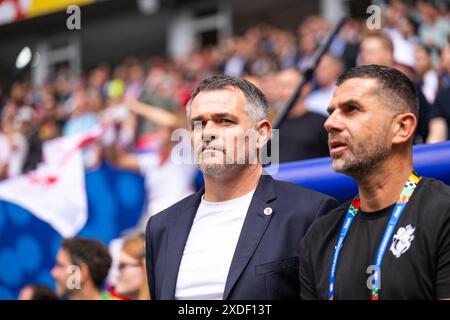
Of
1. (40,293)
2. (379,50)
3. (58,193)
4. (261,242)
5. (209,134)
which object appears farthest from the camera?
(58,193)

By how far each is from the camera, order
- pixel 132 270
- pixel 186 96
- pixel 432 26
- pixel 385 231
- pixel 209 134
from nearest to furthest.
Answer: pixel 385 231, pixel 209 134, pixel 132 270, pixel 186 96, pixel 432 26

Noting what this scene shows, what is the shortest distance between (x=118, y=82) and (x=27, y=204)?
4.93 metres

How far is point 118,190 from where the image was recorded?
707 centimetres

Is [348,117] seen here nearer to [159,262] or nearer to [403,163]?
[403,163]

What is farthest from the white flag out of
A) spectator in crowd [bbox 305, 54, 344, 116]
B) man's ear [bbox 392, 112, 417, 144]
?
man's ear [bbox 392, 112, 417, 144]

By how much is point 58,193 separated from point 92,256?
213 centimetres

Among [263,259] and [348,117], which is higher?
[348,117]

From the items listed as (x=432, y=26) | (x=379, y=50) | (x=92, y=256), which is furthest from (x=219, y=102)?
(x=432, y=26)

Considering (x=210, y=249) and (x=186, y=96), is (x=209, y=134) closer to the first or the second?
(x=210, y=249)

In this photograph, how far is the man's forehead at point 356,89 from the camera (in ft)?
9.25

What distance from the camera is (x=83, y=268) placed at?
4.67 metres

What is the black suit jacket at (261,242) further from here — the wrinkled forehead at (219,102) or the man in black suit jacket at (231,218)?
the wrinkled forehead at (219,102)
